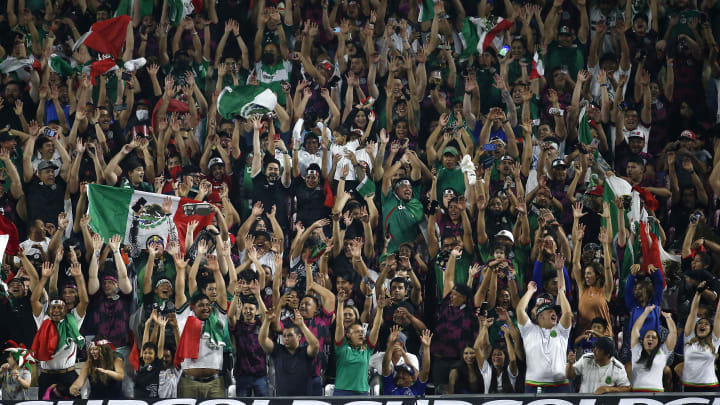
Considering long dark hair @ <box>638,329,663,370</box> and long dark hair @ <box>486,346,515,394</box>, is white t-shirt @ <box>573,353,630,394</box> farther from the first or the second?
long dark hair @ <box>486,346,515,394</box>

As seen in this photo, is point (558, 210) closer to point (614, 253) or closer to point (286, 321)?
point (614, 253)

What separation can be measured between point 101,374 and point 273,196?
3127 mm

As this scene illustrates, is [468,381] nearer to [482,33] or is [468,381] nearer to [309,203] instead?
[309,203]

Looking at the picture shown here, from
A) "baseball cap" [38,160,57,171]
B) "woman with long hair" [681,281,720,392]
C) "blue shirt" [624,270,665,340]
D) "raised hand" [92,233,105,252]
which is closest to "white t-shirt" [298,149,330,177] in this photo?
"raised hand" [92,233,105,252]

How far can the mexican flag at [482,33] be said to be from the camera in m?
16.3

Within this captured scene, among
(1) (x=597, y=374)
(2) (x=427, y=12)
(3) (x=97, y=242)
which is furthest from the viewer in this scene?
(2) (x=427, y=12)

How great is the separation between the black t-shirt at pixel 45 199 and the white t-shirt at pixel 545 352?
5.63 m

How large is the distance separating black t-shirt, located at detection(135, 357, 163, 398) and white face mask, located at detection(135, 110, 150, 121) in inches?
156

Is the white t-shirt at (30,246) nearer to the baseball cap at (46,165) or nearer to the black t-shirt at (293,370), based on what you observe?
the baseball cap at (46,165)

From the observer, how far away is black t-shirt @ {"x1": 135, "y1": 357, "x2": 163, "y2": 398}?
1271 centimetres

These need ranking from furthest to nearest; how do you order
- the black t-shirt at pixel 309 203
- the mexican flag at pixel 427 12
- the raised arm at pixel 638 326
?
1. the mexican flag at pixel 427 12
2. the black t-shirt at pixel 309 203
3. the raised arm at pixel 638 326

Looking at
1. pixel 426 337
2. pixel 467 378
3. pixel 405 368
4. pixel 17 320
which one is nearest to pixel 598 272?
pixel 467 378

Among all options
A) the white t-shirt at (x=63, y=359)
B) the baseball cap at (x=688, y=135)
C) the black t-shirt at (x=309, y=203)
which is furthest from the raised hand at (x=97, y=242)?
the baseball cap at (x=688, y=135)

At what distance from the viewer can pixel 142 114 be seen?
1571 centimetres
